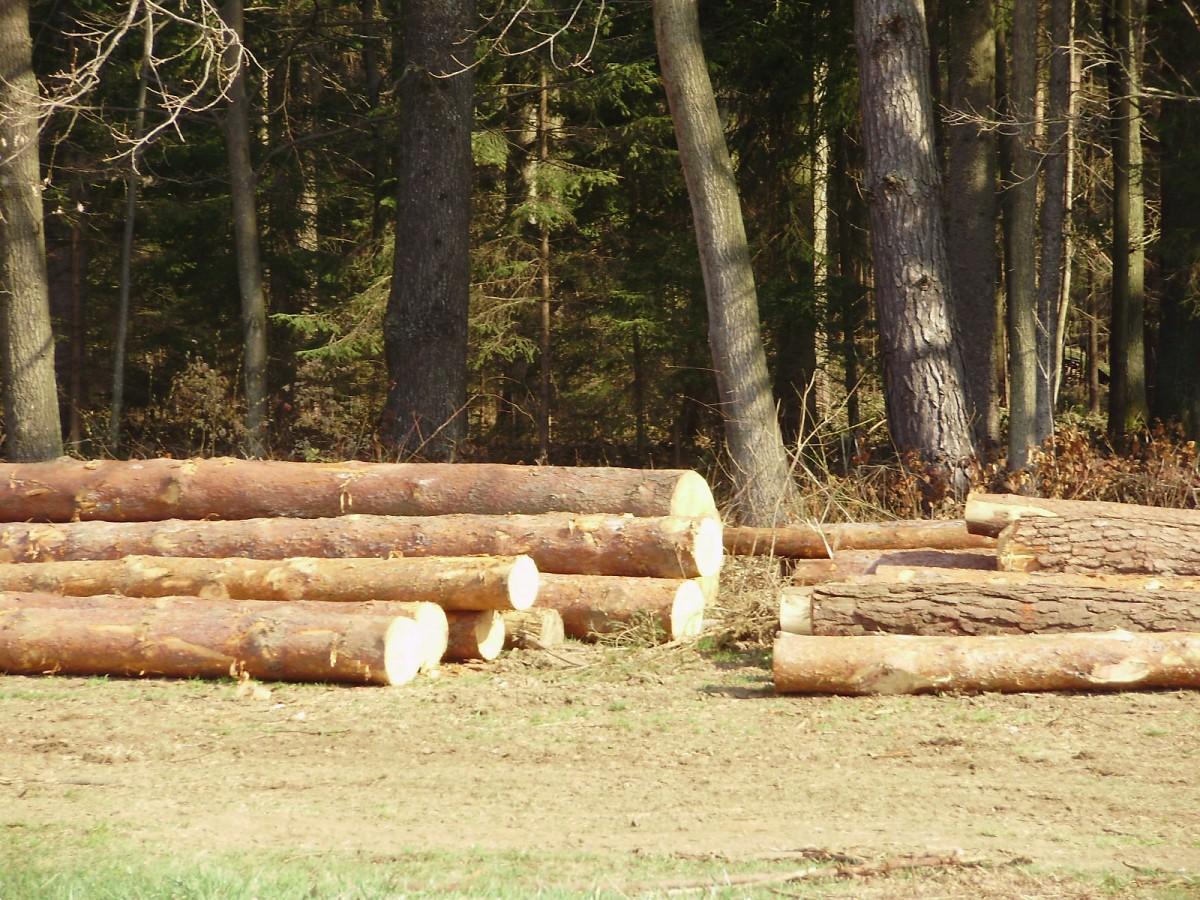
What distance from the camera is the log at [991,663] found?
671 cm

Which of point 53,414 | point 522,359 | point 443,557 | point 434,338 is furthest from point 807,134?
point 443,557

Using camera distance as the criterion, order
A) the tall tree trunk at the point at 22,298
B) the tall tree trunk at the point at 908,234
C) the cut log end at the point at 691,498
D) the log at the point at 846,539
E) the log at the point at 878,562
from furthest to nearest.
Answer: the tall tree trunk at the point at 22,298, the tall tree trunk at the point at 908,234, the log at the point at 846,539, the cut log end at the point at 691,498, the log at the point at 878,562

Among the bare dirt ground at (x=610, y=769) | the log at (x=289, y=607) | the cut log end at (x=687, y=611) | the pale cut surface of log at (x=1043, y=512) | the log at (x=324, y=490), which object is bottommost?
the bare dirt ground at (x=610, y=769)

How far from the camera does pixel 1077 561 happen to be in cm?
789

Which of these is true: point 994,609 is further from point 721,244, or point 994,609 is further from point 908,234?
point 908,234

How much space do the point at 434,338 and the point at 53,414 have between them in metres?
4.46

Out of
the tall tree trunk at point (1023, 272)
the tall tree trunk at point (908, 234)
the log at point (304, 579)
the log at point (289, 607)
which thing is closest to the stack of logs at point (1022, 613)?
the log at point (304, 579)

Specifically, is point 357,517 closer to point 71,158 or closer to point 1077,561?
point 1077,561

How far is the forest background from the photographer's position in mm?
12891

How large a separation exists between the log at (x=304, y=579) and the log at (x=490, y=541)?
20 centimetres

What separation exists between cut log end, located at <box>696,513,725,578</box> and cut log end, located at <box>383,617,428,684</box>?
2.01 meters

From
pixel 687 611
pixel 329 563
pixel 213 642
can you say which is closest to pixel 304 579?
pixel 329 563

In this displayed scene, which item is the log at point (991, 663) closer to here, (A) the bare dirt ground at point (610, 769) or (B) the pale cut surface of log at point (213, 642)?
(A) the bare dirt ground at point (610, 769)

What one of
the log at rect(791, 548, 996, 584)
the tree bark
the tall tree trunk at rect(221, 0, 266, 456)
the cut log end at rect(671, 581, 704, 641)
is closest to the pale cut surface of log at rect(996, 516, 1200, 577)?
the log at rect(791, 548, 996, 584)
